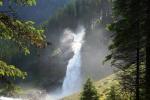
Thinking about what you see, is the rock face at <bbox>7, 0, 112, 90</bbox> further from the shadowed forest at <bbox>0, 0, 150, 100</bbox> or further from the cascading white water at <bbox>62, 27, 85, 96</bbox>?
the cascading white water at <bbox>62, 27, 85, 96</bbox>

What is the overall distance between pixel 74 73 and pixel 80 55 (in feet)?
45.1

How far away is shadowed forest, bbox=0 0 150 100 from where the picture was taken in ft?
36.1

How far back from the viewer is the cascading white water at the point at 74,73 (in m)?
147

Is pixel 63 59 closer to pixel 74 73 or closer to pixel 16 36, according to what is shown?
pixel 74 73

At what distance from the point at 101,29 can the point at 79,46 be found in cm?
1443

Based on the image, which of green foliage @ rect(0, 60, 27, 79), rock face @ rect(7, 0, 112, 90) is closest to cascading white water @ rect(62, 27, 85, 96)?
rock face @ rect(7, 0, 112, 90)

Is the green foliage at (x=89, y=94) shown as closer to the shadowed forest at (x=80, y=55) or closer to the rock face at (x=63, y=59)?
the shadowed forest at (x=80, y=55)

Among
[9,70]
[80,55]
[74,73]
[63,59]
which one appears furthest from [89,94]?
→ [63,59]

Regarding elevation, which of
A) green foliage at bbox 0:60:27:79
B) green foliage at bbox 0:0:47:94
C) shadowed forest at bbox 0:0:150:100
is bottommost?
green foliage at bbox 0:60:27:79

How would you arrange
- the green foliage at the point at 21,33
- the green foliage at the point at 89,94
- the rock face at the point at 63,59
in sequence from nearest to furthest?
the green foliage at the point at 21,33
the green foliage at the point at 89,94
the rock face at the point at 63,59

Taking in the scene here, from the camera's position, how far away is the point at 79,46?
176 m

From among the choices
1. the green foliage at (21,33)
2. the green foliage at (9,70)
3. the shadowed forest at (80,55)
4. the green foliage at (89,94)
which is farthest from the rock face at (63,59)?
the green foliage at (21,33)

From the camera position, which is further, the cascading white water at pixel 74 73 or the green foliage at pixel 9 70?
the cascading white water at pixel 74 73

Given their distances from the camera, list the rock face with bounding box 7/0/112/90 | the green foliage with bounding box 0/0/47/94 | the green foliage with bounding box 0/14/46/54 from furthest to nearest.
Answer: the rock face with bounding box 7/0/112/90, the green foliage with bounding box 0/14/46/54, the green foliage with bounding box 0/0/47/94
